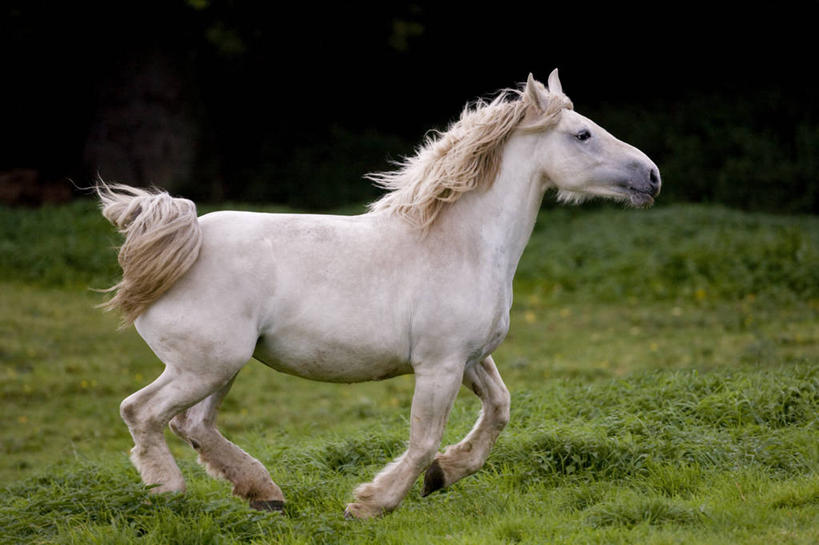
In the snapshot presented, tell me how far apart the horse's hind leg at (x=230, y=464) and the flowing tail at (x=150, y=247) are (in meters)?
0.67

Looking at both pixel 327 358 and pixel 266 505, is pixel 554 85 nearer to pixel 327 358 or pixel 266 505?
pixel 327 358

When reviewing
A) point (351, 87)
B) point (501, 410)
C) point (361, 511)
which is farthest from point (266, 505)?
point (351, 87)

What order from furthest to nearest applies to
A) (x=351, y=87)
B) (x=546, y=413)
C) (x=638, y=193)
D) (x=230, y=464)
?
(x=351, y=87) < (x=546, y=413) < (x=638, y=193) < (x=230, y=464)

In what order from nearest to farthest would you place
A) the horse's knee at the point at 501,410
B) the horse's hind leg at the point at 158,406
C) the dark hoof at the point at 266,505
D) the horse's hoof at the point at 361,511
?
the horse's hind leg at the point at 158,406
the horse's hoof at the point at 361,511
the dark hoof at the point at 266,505
the horse's knee at the point at 501,410

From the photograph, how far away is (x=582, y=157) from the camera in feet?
17.2

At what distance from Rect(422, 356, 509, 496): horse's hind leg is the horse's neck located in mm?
584

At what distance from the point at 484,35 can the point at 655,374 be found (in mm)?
15485

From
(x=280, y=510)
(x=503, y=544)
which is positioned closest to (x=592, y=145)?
(x=503, y=544)

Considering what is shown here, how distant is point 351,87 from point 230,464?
18096 millimetres

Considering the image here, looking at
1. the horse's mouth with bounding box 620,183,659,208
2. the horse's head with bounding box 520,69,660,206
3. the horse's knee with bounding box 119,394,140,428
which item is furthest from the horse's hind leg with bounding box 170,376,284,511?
the horse's mouth with bounding box 620,183,659,208

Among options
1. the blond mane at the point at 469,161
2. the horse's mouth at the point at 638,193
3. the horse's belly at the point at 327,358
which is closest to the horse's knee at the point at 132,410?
the horse's belly at the point at 327,358

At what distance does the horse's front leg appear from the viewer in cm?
488

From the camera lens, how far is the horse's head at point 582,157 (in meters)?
5.23

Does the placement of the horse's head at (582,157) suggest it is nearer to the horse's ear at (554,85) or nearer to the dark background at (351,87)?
the horse's ear at (554,85)
